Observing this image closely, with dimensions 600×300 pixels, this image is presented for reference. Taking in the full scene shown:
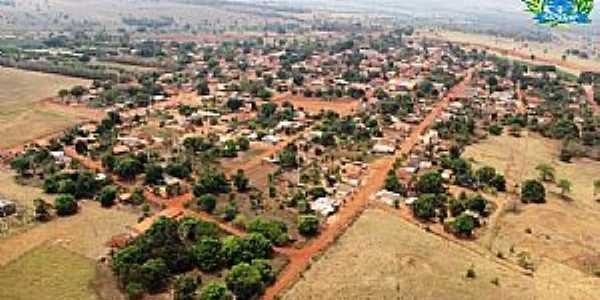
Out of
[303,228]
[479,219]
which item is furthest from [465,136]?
[303,228]

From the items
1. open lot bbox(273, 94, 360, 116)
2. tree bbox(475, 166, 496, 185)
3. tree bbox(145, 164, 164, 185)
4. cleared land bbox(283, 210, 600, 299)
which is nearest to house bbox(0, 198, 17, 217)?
tree bbox(145, 164, 164, 185)

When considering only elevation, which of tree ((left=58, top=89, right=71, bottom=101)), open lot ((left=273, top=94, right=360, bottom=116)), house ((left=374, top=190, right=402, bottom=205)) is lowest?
house ((left=374, top=190, right=402, bottom=205))

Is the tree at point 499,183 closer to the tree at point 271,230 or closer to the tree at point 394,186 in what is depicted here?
the tree at point 394,186

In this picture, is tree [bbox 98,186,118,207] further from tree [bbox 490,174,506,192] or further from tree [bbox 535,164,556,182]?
tree [bbox 535,164,556,182]

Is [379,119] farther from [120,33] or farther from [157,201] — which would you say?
[120,33]

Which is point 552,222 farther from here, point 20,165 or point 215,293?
point 20,165

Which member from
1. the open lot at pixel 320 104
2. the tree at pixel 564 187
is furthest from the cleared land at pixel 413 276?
the open lot at pixel 320 104
